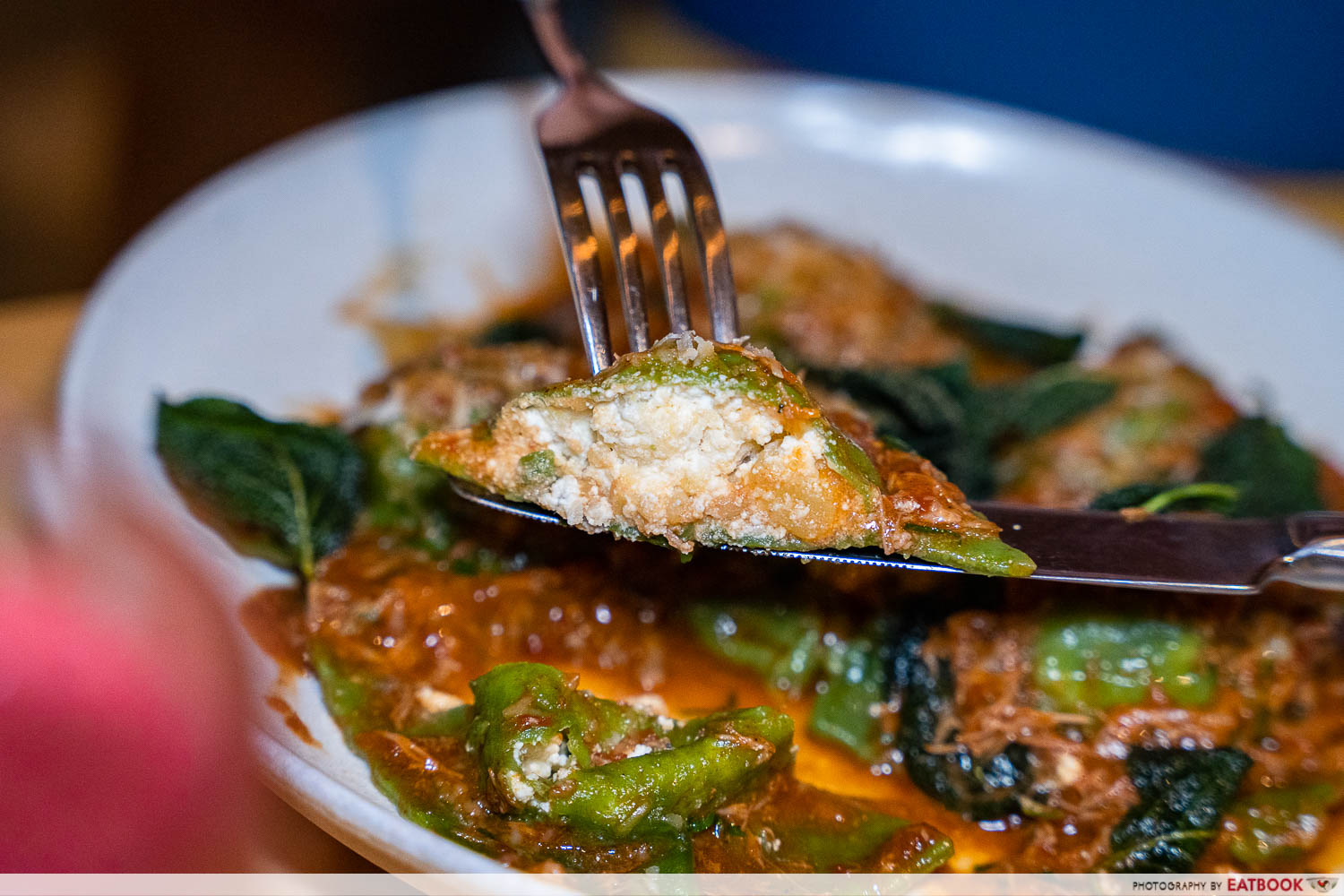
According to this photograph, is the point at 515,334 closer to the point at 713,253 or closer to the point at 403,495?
the point at 403,495

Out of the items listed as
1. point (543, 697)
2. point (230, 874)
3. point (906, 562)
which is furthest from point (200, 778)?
point (906, 562)

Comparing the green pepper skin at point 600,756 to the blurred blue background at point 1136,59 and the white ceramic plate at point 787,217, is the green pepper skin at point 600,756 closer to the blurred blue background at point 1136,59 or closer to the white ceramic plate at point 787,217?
the white ceramic plate at point 787,217

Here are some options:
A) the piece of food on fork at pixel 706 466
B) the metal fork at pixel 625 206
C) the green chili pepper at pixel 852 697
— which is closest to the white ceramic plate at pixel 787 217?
the metal fork at pixel 625 206

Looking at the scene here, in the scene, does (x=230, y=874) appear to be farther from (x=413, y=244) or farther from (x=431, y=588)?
(x=413, y=244)

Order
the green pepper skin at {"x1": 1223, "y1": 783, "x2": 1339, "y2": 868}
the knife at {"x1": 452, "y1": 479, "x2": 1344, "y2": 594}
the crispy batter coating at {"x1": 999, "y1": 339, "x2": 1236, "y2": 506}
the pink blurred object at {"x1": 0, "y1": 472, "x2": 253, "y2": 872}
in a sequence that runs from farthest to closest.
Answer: the crispy batter coating at {"x1": 999, "y1": 339, "x2": 1236, "y2": 506} → the green pepper skin at {"x1": 1223, "y1": 783, "x2": 1339, "y2": 868} → the knife at {"x1": 452, "y1": 479, "x2": 1344, "y2": 594} → the pink blurred object at {"x1": 0, "y1": 472, "x2": 253, "y2": 872}

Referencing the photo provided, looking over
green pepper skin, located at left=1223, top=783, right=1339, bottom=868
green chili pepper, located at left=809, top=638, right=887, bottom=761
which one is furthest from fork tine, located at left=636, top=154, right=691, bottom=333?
green pepper skin, located at left=1223, top=783, right=1339, bottom=868

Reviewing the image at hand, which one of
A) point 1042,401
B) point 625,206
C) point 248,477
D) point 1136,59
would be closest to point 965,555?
point 625,206

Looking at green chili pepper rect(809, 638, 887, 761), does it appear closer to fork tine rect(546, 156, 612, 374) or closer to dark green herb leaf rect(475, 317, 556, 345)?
fork tine rect(546, 156, 612, 374)
